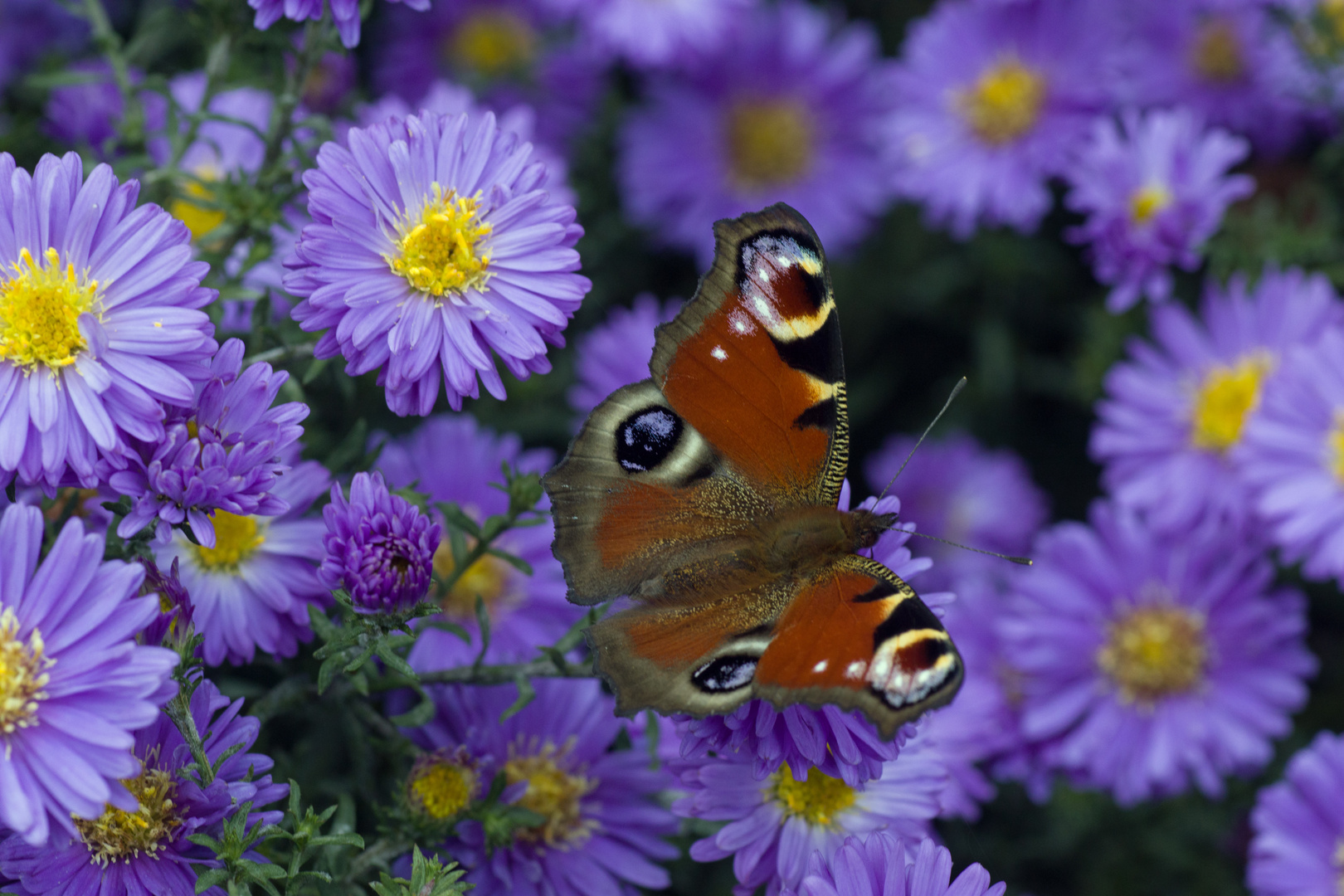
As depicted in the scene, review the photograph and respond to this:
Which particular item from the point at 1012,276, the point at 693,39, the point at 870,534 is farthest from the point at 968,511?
the point at 870,534

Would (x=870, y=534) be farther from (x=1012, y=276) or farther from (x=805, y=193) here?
(x=805, y=193)

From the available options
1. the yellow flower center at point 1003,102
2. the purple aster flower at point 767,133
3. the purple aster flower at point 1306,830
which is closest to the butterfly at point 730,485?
the purple aster flower at point 1306,830

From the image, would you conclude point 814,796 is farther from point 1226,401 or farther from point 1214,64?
point 1214,64

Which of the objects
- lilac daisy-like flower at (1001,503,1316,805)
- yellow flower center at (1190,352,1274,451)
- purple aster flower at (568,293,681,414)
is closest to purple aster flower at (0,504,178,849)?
purple aster flower at (568,293,681,414)

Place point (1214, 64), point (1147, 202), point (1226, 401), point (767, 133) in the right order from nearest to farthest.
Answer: point (1147, 202), point (1226, 401), point (1214, 64), point (767, 133)

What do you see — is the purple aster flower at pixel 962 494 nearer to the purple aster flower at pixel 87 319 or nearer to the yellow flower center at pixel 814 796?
the yellow flower center at pixel 814 796

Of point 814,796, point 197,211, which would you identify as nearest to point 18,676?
point 814,796

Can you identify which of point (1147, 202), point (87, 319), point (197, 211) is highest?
point (197, 211)
